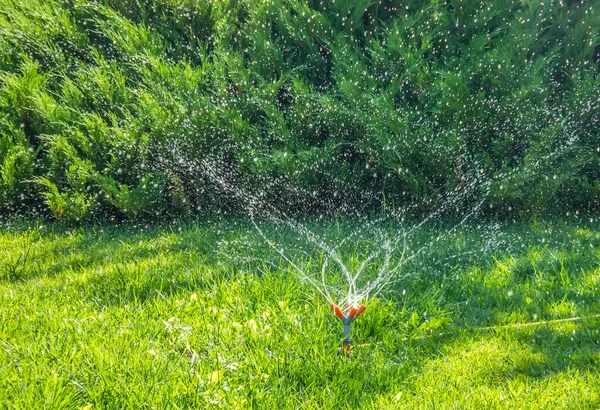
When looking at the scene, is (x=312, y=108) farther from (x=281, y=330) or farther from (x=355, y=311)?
(x=355, y=311)

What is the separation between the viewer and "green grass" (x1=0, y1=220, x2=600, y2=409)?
8.05ft

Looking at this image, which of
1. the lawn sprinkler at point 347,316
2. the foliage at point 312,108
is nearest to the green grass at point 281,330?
the lawn sprinkler at point 347,316

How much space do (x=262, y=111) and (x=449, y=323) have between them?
2.90 metres

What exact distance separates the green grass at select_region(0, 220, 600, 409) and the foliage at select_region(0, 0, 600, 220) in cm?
81

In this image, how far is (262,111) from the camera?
5.43m

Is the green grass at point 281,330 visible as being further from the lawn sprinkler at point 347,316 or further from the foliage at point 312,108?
the foliage at point 312,108

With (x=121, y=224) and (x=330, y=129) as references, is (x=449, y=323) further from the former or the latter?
(x=121, y=224)

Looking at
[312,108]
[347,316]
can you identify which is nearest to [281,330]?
[347,316]

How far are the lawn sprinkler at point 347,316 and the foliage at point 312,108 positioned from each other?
7.82 feet

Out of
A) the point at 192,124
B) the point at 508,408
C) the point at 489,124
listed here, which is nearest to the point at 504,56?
the point at 489,124

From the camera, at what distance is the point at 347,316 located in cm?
262

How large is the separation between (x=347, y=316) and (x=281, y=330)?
45cm

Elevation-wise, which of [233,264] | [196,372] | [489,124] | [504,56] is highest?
[504,56]

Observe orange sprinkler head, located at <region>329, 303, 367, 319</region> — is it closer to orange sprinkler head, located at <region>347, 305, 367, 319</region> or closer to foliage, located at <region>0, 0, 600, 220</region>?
orange sprinkler head, located at <region>347, 305, 367, 319</region>
